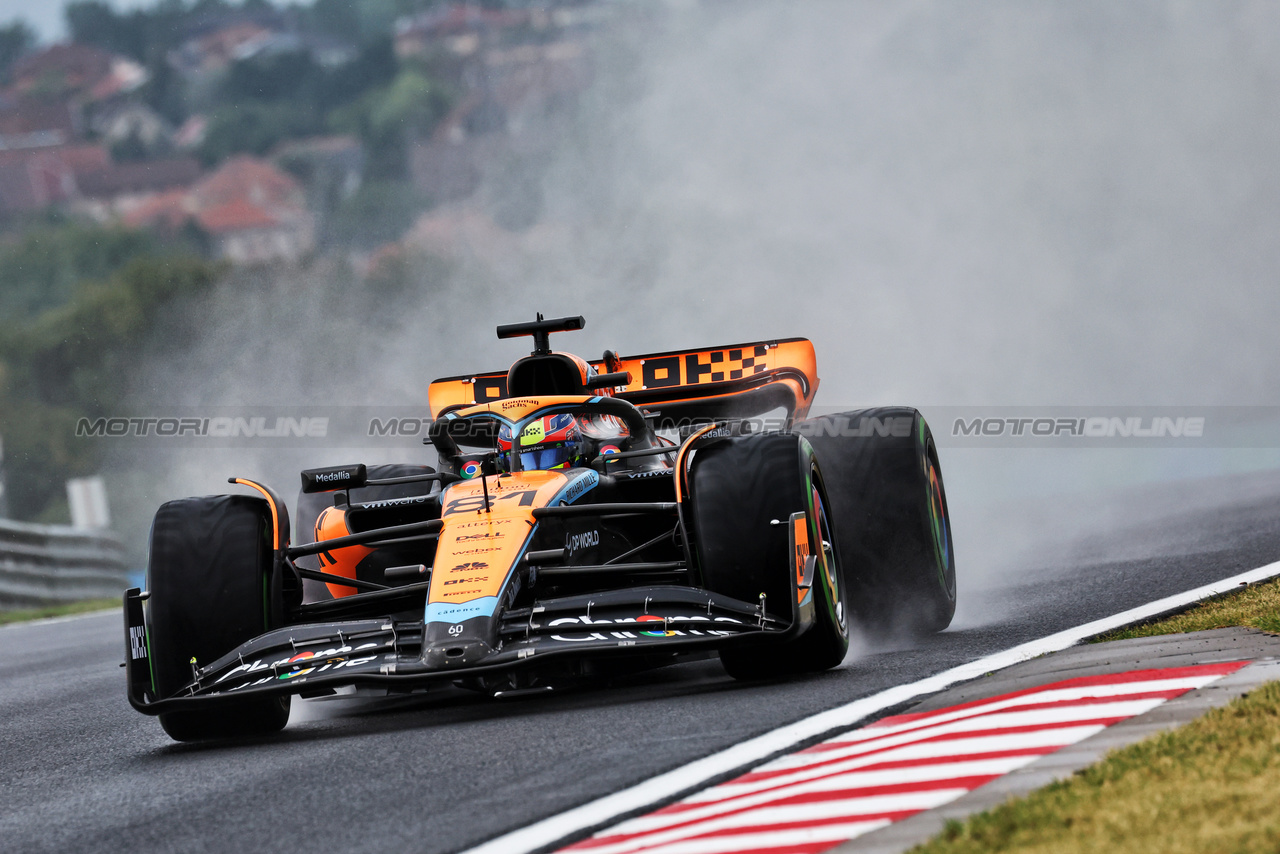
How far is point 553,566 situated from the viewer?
19.0 feet

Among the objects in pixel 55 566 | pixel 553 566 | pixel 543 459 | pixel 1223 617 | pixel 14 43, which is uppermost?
pixel 14 43

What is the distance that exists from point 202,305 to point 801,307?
→ 1347 cm

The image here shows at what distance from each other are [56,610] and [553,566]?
10.7 metres

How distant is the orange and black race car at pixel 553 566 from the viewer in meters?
5.11

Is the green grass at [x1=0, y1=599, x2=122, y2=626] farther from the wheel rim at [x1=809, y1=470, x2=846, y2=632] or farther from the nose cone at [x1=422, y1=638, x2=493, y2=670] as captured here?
the nose cone at [x1=422, y1=638, x2=493, y2=670]

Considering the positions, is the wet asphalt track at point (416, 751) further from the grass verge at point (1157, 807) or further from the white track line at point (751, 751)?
the grass verge at point (1157, 807)

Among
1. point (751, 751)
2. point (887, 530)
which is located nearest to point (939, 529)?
point (887, 530)

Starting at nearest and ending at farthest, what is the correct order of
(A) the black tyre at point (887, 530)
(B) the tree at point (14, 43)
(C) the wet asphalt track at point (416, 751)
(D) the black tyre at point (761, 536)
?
(C) the wet asphalt track at point (416, 751) → (D) the black tyre at point (761, 536) → (A) the black tyre at point (887, 530) → (B) the tree at point (14, 43)

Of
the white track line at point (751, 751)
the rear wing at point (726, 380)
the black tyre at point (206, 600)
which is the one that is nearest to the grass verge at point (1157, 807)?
the white track line at point (751, 751)

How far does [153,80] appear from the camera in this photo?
3969cm

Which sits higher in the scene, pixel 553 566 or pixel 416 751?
pixel 553 566

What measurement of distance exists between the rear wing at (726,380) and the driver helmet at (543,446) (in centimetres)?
187

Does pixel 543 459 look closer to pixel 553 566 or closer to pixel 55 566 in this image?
pixel 553 566

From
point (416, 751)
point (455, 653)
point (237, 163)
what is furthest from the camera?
point (237, 163)
